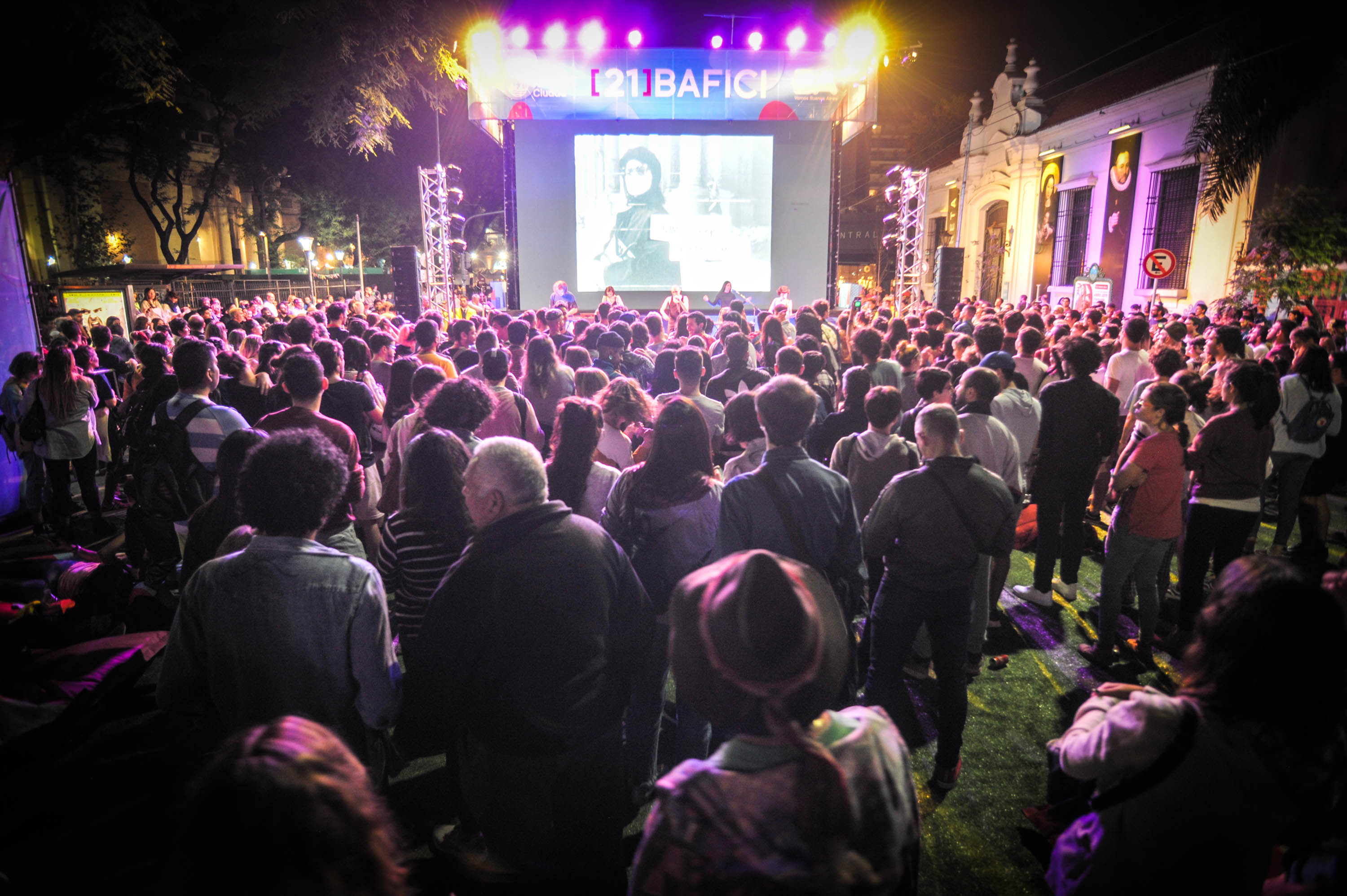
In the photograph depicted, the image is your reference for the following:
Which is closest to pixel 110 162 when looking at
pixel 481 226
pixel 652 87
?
pixel 481 226

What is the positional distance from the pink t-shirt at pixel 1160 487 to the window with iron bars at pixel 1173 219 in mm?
17690

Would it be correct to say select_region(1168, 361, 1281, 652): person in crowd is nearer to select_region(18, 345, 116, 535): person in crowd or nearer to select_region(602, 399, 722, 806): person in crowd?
select_region(602, 399, 722, 806): person in crowd

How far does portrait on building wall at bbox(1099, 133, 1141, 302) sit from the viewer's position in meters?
21.1

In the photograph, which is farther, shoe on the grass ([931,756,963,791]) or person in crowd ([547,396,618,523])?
person in crowd ([547,396,618,523])

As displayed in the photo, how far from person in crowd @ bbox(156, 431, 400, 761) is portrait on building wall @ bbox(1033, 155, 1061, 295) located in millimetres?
28580

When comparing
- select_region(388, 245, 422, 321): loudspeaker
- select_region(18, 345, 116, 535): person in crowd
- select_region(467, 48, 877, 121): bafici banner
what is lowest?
select_region(18, 345, 116, 535): person in crowd

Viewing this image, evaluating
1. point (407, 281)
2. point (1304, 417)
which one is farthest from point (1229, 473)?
point (407, 281)

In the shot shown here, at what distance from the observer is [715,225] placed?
16719 mm

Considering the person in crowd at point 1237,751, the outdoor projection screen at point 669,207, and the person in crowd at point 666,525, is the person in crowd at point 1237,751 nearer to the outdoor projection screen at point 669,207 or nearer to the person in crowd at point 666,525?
the person in crowd at point 666,525

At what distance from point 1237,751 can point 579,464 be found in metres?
2.67

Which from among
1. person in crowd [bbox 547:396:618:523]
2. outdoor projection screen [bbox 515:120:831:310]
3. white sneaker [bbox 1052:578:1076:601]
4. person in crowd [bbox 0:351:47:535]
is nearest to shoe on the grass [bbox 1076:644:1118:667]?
white sneaker [bbox 1052:578:1076:601]

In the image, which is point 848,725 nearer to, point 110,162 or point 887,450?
point 887,450

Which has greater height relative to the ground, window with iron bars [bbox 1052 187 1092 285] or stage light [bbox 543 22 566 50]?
stage light [bbox 543 22 566 50]

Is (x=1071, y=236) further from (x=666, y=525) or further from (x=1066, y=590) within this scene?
(x=666, y=525)
